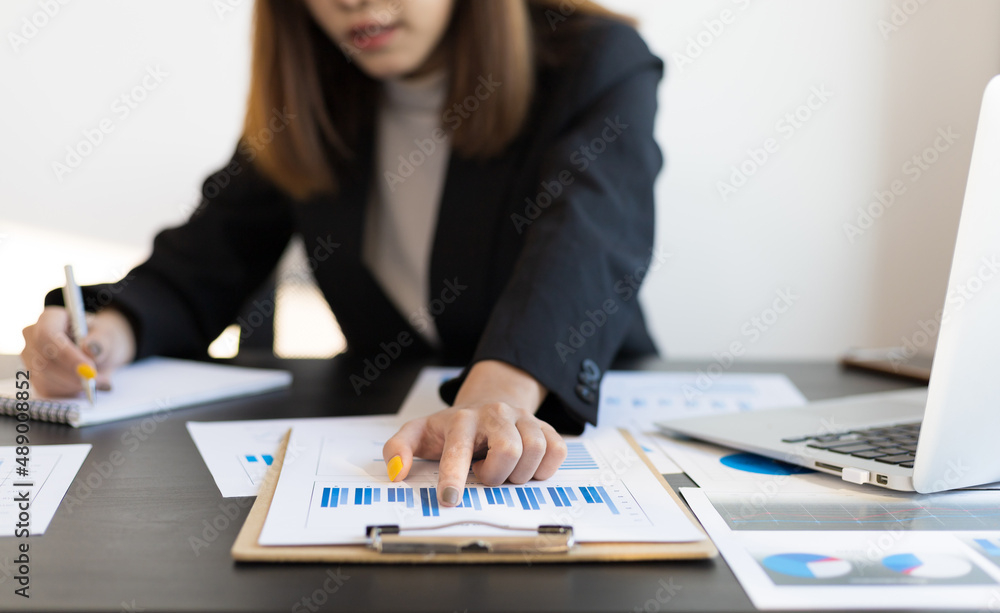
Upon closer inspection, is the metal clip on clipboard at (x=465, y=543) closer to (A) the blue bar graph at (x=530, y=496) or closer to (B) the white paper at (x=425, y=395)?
(A) the blue bar graph at (x=530, y=496)

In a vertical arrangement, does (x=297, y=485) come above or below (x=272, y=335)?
above

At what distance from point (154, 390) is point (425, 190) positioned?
22.3 inches

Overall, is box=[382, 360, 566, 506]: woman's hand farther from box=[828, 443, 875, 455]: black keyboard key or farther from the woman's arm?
box=[828, 443, 875, 455]: black keyboard key

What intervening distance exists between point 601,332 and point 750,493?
30 cm

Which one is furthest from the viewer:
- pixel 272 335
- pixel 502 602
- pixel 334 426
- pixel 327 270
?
pixel 272 335

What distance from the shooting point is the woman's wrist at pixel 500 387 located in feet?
2.28

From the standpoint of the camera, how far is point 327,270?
1277 millimetres

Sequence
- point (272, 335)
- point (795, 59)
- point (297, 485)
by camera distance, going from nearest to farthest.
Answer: point (297, 485) → point (272, 335) → point (795, 59)

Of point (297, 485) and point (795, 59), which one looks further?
point (795, 59)

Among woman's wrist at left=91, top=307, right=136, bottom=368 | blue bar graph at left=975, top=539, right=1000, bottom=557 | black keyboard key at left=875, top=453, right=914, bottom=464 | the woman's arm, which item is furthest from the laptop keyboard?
woman's wrist at left=91, top=307, right=136, bottom=368

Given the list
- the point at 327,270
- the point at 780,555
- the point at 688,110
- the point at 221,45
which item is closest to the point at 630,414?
the point at 780,555

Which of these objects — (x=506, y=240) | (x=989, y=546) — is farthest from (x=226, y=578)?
(x=506, y=240)

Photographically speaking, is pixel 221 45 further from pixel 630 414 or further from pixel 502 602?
pixel 502 602

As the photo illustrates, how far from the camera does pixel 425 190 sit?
129 centimetres
